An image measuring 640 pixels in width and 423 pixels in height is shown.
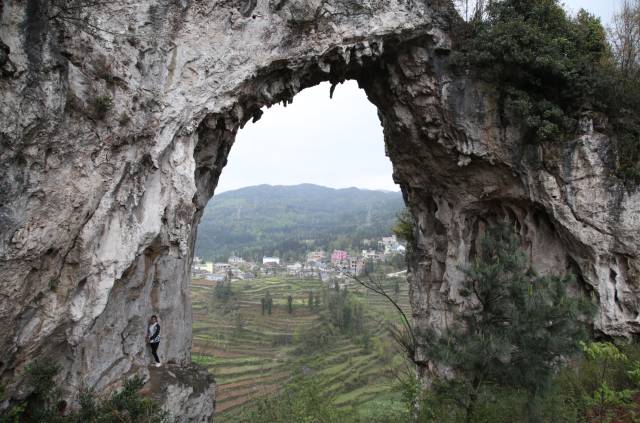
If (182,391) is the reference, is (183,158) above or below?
above

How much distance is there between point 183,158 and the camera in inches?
380

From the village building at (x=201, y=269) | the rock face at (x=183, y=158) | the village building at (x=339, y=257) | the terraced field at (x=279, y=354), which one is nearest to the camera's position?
the rock face at (x=183, y=158)

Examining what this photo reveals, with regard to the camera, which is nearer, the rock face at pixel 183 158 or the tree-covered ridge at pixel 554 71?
the rock face at pixel 183 158

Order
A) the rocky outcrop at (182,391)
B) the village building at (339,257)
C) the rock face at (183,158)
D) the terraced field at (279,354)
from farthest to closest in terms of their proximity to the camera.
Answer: the village building at (339,257), the terraced field at (279,354), the rocky outcrop at (182,391), the rock face at (183,158)

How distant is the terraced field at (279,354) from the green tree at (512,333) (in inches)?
711

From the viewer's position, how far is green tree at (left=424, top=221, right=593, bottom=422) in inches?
260

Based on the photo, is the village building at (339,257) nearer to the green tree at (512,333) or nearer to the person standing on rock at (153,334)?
the person standing on rock at (153,334)

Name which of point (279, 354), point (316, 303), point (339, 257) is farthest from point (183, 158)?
point (339, 257)

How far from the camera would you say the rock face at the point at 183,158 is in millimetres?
6816

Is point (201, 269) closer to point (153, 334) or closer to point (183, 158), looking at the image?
point (153, 334)

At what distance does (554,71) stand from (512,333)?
336 inches

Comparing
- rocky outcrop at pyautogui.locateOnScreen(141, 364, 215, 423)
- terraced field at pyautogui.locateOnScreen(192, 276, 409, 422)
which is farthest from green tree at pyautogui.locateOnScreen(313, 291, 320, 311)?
rocky outcrop at pyautogui.locateOnScreen(141, 364, 215, 423)

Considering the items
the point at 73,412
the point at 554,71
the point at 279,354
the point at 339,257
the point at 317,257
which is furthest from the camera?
the point at 317,257

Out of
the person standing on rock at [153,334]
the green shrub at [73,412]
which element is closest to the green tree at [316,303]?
the person standing on rock at [153,334]
